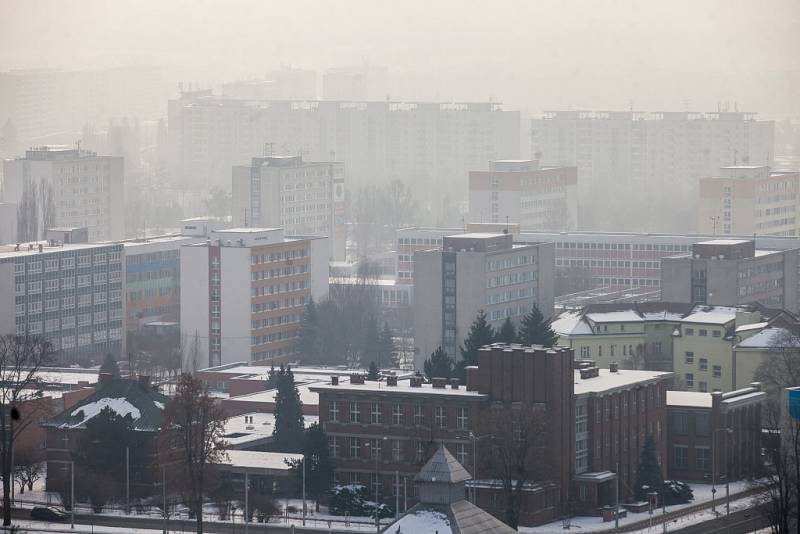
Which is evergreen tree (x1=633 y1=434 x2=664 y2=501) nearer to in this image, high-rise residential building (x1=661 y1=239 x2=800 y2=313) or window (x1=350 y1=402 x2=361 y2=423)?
window (x1=350 y1=402 x2=361 y2=423)

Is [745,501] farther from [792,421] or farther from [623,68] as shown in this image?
[623,68]

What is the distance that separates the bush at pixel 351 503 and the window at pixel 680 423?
4.59 meters

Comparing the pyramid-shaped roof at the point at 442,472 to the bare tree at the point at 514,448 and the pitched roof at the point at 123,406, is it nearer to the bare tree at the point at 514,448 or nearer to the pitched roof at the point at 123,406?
the bare tree at the point at 514,448

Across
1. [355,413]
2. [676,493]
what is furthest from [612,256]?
[355,413]

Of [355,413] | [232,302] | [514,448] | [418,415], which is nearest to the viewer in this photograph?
[514,448]

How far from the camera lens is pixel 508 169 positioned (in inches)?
2381

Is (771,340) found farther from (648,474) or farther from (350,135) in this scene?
(350,135)

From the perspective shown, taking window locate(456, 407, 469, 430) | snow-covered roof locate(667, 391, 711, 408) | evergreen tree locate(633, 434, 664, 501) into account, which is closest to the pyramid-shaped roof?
window locate(456, 407, 469, 430)

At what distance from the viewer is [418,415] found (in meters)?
27.0

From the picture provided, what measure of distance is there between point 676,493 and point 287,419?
5.25 m

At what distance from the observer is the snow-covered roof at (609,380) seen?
27420 millimetres

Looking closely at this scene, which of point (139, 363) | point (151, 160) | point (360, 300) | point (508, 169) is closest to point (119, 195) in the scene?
point (508, 169)

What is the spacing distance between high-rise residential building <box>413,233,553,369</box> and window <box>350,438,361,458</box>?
10.9 meters

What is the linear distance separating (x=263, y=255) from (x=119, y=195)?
2218cm
